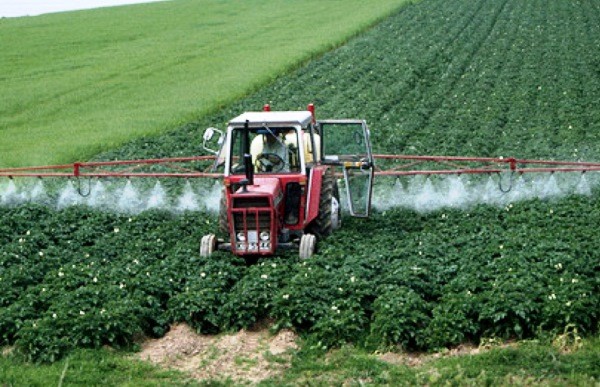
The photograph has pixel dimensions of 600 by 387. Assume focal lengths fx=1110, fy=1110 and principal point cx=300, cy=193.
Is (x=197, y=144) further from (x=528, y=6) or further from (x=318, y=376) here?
(x=528, y=6)

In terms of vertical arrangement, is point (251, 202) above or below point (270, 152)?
below

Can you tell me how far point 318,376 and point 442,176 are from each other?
856cm

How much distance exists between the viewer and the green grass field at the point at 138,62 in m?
28.2

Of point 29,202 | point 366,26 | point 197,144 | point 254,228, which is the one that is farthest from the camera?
point 366,26

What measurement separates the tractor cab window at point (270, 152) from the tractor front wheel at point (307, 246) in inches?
43.7

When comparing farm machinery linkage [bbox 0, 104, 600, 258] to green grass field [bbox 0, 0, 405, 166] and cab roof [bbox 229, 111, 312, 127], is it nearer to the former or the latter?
cab roof [bbox 229, 111, 312, 127]

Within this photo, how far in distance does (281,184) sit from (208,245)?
1287 millimetres

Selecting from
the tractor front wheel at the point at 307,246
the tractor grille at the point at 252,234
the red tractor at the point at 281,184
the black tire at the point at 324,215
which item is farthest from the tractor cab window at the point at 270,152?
the tractor front wheel at the point at 307,246

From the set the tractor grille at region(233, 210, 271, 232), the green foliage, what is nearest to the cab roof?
the tractor grille at region(233, 210, 271, 232)

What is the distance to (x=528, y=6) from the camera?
50.7 m

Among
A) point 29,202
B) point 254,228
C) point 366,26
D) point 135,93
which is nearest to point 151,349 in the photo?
point 254,228

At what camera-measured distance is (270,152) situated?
14.8 metres

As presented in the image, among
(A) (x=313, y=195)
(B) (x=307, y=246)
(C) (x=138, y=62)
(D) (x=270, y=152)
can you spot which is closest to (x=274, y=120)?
(D) (x=270, y=152)

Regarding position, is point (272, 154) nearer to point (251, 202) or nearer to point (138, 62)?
point (251, 202)
